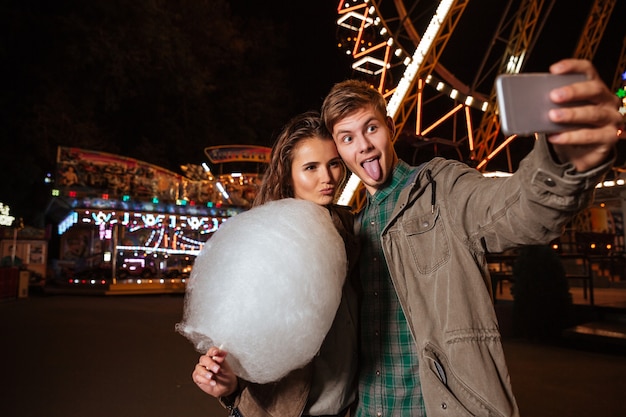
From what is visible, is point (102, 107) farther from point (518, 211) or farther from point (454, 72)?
point (518, 211)

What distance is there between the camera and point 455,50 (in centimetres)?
1490

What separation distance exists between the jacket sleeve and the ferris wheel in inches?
364

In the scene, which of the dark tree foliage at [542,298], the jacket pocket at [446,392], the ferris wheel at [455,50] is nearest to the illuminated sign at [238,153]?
the ferris wheel at [455,50]

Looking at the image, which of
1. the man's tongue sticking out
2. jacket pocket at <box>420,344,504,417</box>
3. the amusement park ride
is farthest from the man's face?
the amusement park ride

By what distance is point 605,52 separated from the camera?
16.0 metres

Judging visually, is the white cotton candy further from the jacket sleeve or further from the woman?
the jacket sleeve

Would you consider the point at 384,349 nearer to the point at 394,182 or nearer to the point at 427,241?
the point at 427,241

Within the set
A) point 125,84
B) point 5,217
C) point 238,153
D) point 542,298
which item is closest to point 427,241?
point 542,298

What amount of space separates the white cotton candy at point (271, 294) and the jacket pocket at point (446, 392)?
0.27 m

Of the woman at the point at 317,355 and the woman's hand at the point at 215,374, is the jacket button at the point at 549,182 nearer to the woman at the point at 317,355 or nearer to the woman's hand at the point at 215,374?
the woman at the point at 317,355

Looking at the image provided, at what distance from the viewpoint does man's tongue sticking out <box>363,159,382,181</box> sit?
1.45 metres

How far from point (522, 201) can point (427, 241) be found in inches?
10.9

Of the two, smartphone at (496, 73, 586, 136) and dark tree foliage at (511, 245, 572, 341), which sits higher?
smartphone at (496, 73, 586, 136)

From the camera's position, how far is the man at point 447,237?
33.1 inches
